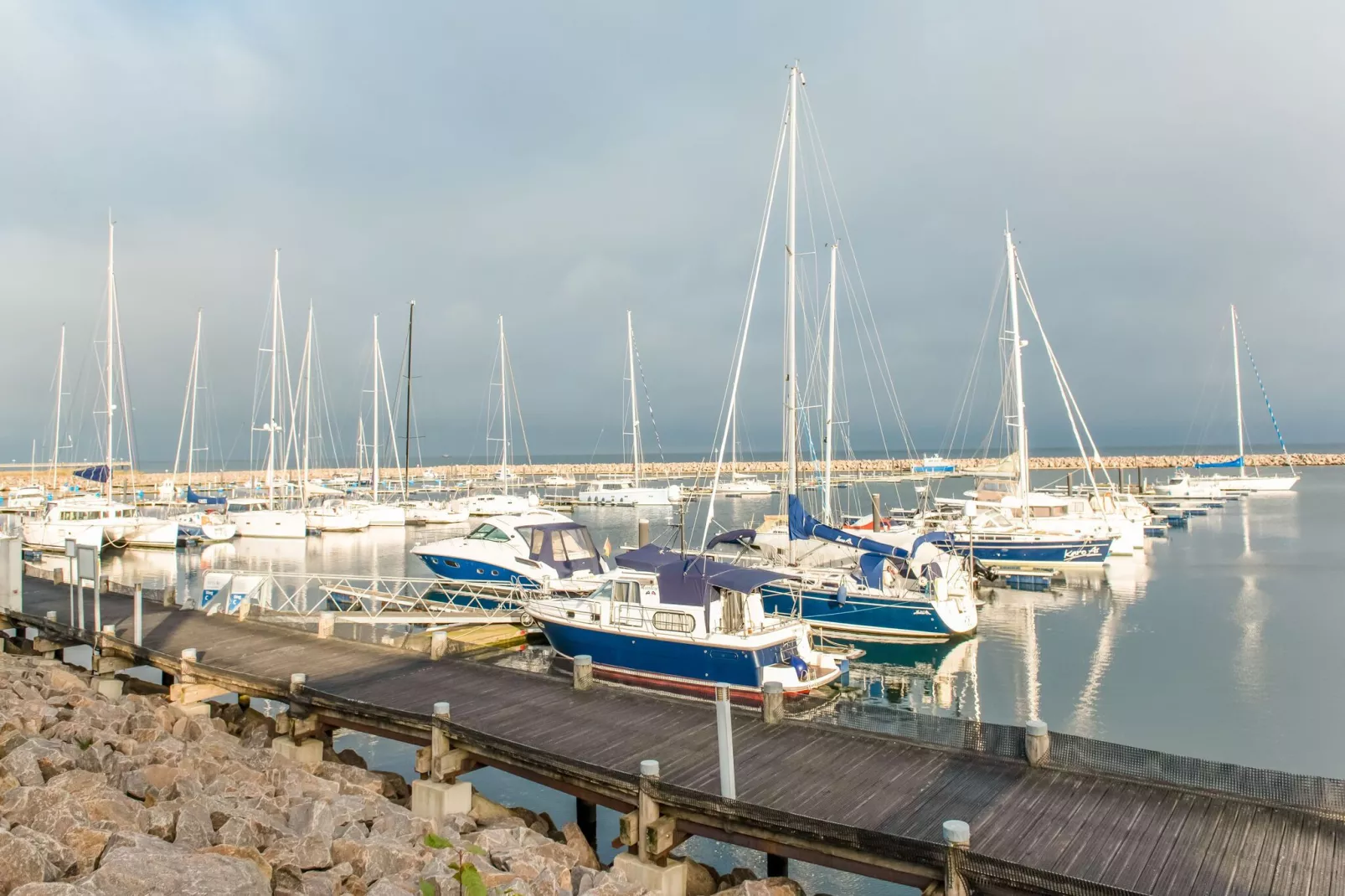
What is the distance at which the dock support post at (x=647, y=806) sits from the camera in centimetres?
934

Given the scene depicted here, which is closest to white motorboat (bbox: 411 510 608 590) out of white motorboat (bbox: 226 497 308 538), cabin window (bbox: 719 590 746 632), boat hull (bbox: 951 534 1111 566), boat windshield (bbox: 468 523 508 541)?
boat windshield (bbox: 468 523 508 541)

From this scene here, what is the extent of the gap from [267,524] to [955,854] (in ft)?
175

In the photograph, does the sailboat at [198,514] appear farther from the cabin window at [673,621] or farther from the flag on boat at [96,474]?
the cabin window at [673,621]

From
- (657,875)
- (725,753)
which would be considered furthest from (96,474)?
(725,753)

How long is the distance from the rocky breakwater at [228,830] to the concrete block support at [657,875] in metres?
0.18

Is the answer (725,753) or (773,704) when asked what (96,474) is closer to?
(773,704)

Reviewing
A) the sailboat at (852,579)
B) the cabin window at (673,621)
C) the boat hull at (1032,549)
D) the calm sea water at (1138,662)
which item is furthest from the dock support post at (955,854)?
the boat hull at (1032,549)

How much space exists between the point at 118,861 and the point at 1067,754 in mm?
9970

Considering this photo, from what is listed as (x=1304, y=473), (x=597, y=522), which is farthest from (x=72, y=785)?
(x=1304, y=473)

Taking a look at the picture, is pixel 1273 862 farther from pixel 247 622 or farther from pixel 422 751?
pixel 247 622

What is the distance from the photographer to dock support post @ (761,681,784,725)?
11.7 m

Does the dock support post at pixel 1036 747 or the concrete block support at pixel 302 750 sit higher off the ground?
the dock support post at pixel 1036 747

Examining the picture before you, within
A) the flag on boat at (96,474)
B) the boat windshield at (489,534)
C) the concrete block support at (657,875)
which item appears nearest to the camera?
the concrete block support at (657,875)

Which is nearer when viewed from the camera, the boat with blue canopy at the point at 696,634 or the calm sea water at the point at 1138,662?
the calm sea water at the point at 1138,662
